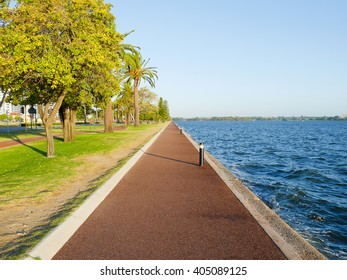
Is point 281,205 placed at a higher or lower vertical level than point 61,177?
lower

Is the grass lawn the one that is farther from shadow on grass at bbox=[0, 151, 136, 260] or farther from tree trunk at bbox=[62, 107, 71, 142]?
tree trunk at bbox=[62, 107, 71, 142]

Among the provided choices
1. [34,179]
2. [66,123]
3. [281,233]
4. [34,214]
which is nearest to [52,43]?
[34,179]

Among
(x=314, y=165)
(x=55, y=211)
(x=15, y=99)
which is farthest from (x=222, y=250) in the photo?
(x=314, y=165)

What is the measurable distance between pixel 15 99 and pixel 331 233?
17033 millimetres

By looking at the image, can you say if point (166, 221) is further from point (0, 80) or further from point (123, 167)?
point (0, 80)

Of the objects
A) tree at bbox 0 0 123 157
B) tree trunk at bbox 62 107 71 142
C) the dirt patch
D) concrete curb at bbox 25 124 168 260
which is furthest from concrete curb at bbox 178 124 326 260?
tree trunk at bbox 62 107 71 142

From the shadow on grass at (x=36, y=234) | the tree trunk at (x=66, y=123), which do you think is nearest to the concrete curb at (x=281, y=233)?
the shadow on grass at (x=36, y=234)

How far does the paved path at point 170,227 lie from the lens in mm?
4273

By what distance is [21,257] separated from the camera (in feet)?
13.2

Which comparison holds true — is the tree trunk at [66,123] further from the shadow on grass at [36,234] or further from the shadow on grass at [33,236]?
the shadow on grass at [33,236]

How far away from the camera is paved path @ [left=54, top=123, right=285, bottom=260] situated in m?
4.27

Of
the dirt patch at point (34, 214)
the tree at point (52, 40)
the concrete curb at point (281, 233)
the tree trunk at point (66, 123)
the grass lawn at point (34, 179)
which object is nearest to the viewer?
the concrete curb at point (281, 233)

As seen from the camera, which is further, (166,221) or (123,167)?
(123,167)

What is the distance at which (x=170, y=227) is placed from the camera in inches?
206
